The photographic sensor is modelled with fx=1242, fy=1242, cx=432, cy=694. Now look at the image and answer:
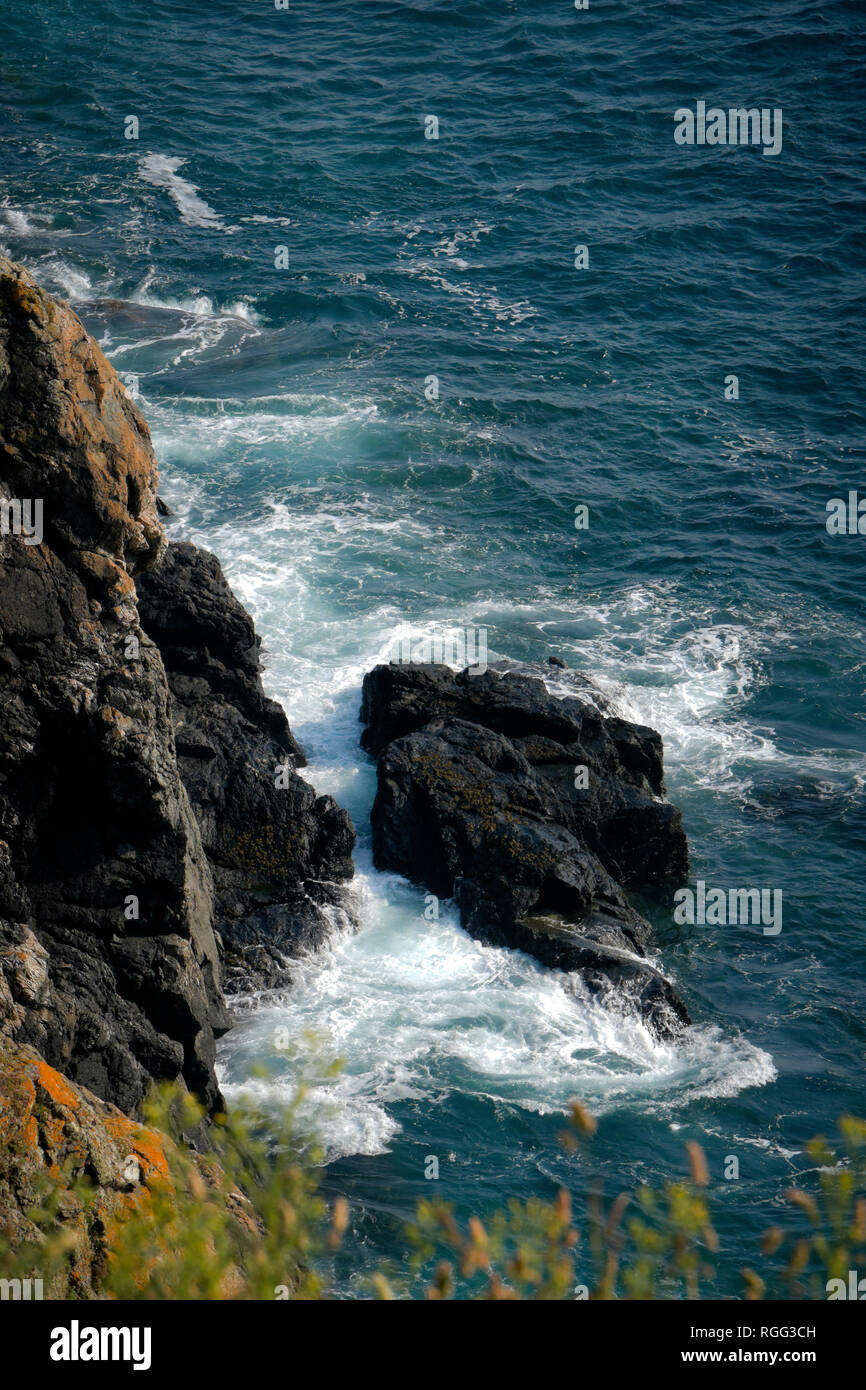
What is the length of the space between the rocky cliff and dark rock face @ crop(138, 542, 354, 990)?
16.0 feet

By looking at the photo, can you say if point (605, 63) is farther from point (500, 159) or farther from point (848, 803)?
point (848, 803)

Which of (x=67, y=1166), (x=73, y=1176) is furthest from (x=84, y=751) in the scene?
(x=67, y=1166)

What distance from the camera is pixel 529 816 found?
74.3ft

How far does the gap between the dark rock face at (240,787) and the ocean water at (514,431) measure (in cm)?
89

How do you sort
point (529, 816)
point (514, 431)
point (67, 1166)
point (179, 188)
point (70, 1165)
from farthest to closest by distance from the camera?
point (179, 188), point (514, 431), point (529, 816), point (67, 1166), point (70, 1165)

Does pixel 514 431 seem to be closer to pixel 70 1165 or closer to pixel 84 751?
pixel 84 751

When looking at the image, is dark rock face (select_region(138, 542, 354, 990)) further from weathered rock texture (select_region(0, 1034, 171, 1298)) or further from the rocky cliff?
weathered rock texture (select_region(0, 1034, 171, 1298))

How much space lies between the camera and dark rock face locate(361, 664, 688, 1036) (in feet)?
71.0

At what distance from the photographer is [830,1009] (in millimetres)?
21688

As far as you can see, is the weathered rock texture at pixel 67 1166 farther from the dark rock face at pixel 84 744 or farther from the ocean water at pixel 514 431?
the ocean water at pixel 514 431

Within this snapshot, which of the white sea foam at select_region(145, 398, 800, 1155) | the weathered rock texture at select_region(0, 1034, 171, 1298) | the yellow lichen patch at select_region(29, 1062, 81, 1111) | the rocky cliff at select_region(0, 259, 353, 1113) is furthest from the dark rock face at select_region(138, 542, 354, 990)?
the yellow lichen patch at select_region(29, 1062, 81, 1111)

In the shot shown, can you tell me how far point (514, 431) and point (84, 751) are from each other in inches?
1120

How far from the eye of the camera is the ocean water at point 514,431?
1950 cm

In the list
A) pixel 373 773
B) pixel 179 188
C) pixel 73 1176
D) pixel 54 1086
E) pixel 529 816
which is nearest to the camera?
pixel 73 1176
